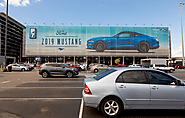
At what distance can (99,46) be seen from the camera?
6569 centimetres

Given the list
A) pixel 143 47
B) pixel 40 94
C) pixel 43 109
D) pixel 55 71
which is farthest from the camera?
pixel 143 47

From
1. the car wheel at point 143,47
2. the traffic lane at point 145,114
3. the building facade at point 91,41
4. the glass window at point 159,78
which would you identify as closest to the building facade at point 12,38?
the building facade at point 91,41

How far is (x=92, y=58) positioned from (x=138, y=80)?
67.5 meters

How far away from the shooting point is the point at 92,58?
71.8 metres

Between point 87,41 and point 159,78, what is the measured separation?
6226 cm

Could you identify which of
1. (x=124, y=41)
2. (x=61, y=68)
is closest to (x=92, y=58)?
(x=124, y=41)

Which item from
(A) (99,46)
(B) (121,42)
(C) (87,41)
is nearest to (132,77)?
(A) (99,46)

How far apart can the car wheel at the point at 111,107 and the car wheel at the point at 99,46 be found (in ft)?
203

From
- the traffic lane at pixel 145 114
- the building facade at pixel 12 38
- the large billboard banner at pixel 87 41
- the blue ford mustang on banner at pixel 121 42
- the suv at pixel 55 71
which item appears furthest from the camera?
the building facade at pixel 12 38

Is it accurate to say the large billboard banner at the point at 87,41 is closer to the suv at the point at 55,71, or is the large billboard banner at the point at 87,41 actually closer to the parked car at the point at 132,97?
the suv at the point at 55,71

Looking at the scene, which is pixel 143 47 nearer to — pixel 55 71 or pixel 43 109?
pixel 55 71

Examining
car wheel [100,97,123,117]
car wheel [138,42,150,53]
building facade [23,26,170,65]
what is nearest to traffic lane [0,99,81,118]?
car wheel [100,97,123,117]

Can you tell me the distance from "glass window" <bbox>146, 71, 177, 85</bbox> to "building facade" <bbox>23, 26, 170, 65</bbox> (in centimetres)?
6129

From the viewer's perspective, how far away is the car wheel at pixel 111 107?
4070mm
